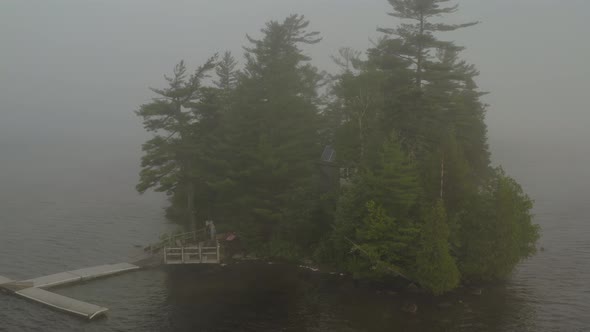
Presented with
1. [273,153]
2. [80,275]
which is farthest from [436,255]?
[80,275]

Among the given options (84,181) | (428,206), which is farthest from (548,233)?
(84,181)

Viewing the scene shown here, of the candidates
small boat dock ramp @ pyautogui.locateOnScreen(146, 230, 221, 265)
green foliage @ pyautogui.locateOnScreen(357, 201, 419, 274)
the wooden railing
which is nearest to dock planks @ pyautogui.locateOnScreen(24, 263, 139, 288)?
the wooden railing

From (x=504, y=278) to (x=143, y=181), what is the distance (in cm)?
3116

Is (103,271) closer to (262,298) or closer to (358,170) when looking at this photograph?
(262,298)

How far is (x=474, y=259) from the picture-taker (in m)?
31.6

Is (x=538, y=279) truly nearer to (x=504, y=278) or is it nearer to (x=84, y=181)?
(x=504, y=278)

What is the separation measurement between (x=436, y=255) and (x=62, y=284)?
26.1 m

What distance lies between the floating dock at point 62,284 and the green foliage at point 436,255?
20.3 m

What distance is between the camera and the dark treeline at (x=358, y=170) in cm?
3083

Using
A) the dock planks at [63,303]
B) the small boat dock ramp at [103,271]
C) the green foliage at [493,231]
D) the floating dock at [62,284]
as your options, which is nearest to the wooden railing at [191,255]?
the small boat dock ramp at [103,271]

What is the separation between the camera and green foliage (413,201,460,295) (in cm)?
2867

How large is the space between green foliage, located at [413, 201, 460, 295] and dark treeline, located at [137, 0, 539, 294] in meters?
0.07

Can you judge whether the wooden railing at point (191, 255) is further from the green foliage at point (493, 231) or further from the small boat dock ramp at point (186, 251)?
the green foliage at point (493, 231)

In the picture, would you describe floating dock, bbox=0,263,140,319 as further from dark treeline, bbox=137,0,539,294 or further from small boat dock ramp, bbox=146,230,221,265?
dark treeline, bbox=137,0,539,294
